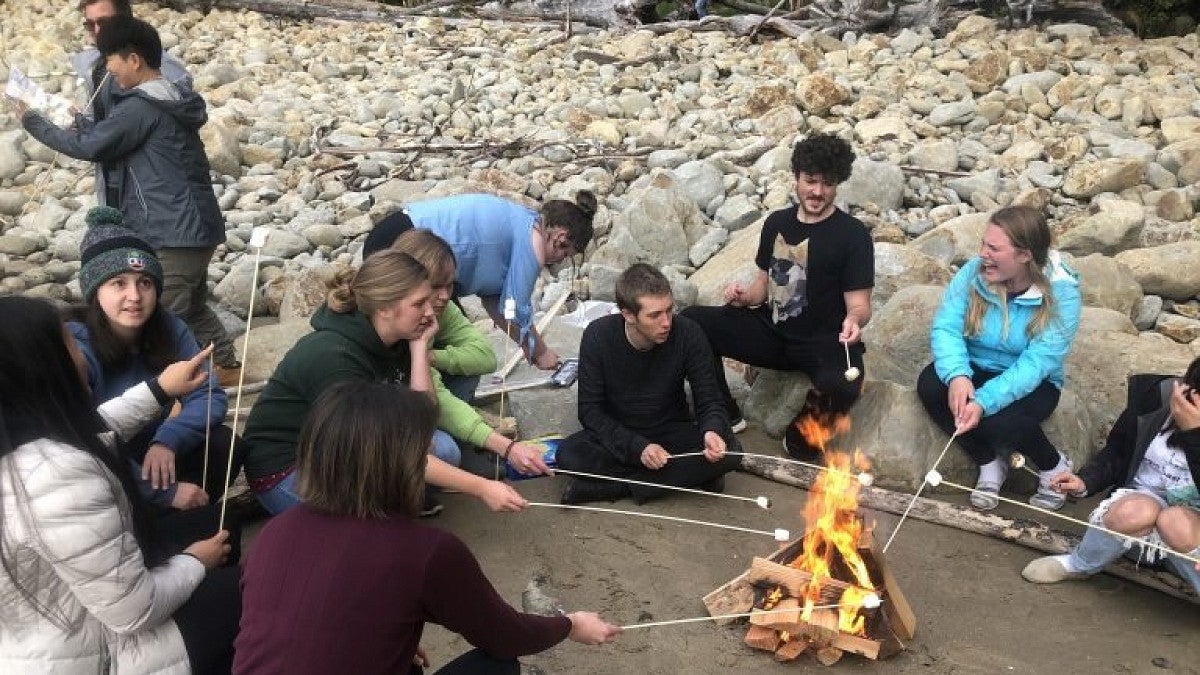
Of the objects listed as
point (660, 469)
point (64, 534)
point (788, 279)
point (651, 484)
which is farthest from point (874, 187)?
point (64, 534)

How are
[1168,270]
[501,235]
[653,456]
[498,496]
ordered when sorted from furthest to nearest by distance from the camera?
[1168,270] → [501,235] → [653,456] → [498,496]

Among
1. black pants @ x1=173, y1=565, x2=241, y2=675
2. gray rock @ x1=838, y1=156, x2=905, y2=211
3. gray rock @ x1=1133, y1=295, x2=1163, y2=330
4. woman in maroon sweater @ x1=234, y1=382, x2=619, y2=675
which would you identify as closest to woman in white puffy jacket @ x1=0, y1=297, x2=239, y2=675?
black pants @ x1=173, y1=565, x2=241, y2=675

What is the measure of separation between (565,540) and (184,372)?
212 centimetres

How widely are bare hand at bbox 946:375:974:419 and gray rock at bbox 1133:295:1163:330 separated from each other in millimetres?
3015

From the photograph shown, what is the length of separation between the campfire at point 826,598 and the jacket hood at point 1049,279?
1654mm

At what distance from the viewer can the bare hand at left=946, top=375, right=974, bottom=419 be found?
5.69 m

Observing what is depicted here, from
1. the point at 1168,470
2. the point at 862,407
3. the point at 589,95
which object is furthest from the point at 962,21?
the point at 1168,470

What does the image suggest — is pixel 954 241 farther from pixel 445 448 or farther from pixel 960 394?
pixel 445 448

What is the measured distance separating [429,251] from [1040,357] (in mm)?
3233

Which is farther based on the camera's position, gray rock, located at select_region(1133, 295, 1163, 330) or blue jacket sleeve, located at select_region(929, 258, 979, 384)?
gray rock, located at select_region(1133, 295, 1163, 330)

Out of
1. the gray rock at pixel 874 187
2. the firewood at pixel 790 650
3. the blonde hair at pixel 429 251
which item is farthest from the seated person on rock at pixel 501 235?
the gray rock at pixel 874 187

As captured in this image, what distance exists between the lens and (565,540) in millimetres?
5527

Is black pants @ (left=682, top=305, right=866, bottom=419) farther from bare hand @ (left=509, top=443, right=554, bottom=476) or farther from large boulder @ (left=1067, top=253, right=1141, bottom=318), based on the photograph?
large boulder @ (left=1067, top=253, right=1141, bottom=318)

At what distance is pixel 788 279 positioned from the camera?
21.2 feet
